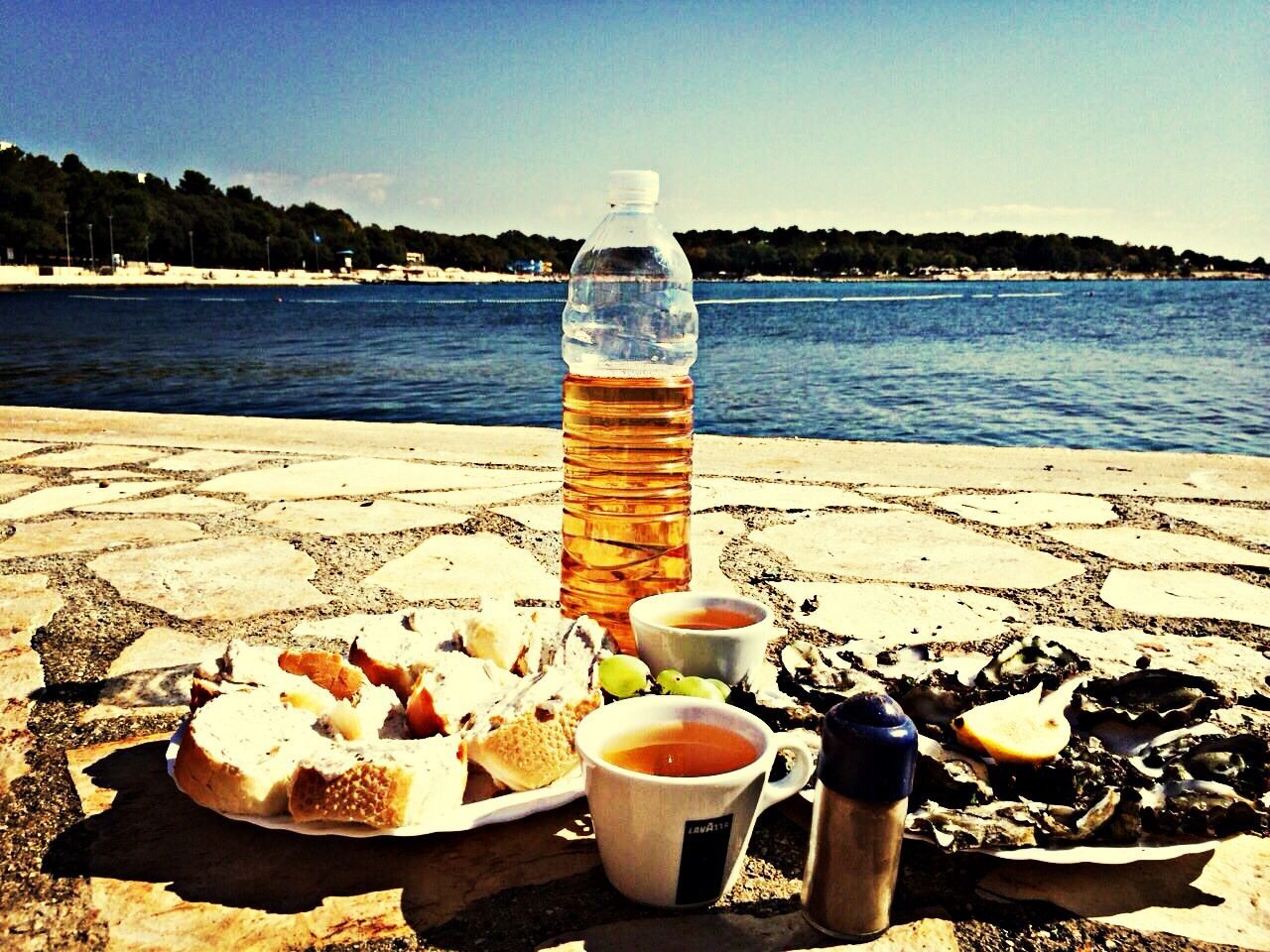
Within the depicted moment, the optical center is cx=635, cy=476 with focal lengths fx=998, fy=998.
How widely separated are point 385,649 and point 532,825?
1.78 feet

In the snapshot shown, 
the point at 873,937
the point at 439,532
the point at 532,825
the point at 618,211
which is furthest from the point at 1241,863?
the point at 439,532

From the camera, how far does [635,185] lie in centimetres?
247

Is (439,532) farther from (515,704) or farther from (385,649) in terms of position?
(515,704)

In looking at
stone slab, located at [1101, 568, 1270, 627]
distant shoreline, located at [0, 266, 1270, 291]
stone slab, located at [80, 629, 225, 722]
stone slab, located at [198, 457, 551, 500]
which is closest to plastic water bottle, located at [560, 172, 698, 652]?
stone slab, located at [80, 629, 225, 722]

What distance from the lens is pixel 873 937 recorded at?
147 centimetres

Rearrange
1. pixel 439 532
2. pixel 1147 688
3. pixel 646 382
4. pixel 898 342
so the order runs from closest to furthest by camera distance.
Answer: pixel 1147 688 < pixel 646 382 < pixel 439 532 < pixel 898 342

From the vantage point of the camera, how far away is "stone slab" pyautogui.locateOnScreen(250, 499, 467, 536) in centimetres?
396

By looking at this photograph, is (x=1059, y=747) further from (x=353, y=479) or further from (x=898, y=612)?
(x=353, y=479)

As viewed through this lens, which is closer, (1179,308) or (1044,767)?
(1044,767)

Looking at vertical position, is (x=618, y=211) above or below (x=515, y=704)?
above

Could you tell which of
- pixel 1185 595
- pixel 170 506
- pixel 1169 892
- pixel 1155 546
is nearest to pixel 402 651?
pixel 1169 892

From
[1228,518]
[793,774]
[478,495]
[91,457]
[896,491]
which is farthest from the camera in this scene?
[91,457]

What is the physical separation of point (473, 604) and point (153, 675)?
3.07ft

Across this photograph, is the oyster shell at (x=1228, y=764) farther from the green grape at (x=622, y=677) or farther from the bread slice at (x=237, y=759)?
the bread slice at (x=237, y=759)
